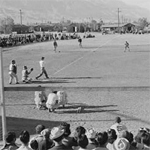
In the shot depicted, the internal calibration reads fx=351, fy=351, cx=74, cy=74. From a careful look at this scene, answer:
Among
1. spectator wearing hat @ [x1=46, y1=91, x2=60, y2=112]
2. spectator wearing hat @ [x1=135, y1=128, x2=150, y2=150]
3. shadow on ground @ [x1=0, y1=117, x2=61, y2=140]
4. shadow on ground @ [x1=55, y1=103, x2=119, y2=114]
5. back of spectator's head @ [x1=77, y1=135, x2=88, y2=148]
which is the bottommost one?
shadow on ground @ [x1=0, y1=117, x2=61, y2=140]

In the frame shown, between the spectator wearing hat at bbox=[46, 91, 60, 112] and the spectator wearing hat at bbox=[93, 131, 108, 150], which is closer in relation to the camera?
the spectator wearing hat at bbox=[93, 131, 108, 150]

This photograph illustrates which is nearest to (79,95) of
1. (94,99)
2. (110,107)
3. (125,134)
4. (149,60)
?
(94,99)

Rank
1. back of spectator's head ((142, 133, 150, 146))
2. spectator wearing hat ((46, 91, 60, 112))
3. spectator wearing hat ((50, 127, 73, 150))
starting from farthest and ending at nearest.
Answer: spectator wearing hat ((46, 91, 60, 112)) < back of spectator's head ((142, 133, 150, 146)) < spectator wearing hat ((50, 127, 73, 150))

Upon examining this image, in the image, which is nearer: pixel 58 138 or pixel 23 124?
pixel 58 138

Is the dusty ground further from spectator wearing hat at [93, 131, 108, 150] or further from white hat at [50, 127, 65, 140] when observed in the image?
spectator wearing hat at [93, 131, 108, 150]

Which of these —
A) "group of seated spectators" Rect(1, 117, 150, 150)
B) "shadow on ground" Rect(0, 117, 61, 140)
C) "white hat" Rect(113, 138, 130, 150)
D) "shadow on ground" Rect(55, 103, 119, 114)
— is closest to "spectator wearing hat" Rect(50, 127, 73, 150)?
"group of seated spectators" Rect(1, 117, 150, 150)

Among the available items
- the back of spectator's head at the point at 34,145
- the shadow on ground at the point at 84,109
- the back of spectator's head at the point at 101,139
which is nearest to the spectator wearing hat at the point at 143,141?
the back of spectator's head at the point at 101,139

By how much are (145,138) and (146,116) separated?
5.86m

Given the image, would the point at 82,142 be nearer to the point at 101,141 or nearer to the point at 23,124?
the point at 101,141

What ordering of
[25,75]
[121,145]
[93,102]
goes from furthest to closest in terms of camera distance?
[25,75] → [93,102] → [121,145]

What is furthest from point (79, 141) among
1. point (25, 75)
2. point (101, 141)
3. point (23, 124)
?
point (25, 75)

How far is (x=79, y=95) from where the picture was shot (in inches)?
583

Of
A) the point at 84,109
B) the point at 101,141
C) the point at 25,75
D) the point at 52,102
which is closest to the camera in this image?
the point at 101,141

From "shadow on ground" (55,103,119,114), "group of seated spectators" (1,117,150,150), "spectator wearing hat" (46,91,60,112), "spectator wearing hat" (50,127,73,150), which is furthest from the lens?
"shadow on ground" (55,103,119,114)
